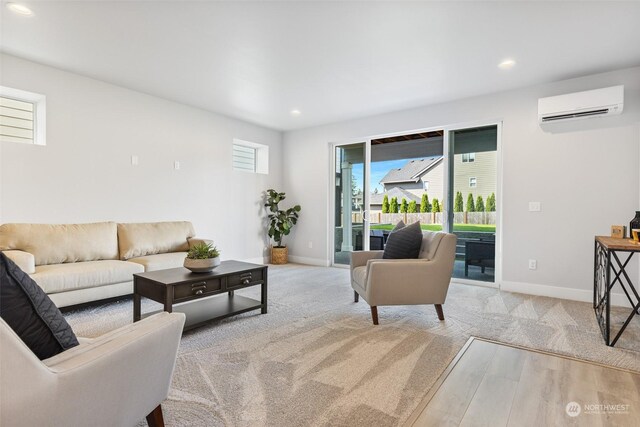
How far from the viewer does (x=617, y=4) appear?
2424mm

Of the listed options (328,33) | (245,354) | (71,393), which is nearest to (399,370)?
(245,354)

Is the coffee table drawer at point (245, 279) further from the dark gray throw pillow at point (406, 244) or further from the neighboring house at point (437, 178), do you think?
the neighboring house at point (437, 178)

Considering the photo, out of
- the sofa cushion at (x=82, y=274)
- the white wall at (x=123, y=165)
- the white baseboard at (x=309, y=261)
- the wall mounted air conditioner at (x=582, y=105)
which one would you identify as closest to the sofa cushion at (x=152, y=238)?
the white wall at (x=123, y=165)

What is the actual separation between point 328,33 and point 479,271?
3695mm

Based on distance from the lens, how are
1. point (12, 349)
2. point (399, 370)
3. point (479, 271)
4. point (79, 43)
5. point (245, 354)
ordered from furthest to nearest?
point (479, 271), point (79, 43), point (245, 354), point (399, 370), point (12, 349)

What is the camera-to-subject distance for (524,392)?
184 cm

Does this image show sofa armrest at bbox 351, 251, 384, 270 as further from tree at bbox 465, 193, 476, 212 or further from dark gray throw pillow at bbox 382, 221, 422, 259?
tree at bbox 465, 193, 476, 212

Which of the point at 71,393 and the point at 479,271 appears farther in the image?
the point at 479,271

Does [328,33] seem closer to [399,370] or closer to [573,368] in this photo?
[399,370]

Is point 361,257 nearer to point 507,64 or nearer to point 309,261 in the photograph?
point 507,64

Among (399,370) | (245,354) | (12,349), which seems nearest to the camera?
(12,349)

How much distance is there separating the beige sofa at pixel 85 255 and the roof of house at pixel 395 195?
10.3ft

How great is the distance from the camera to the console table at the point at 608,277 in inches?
94.0

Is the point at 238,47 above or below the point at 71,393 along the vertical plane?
above
